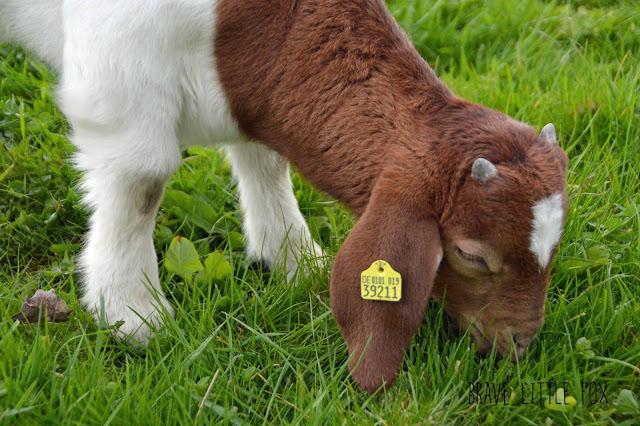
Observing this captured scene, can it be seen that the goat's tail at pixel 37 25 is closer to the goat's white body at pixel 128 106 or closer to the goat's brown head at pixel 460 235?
the goat's white body at pixel 128 106

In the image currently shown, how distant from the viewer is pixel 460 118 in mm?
2811

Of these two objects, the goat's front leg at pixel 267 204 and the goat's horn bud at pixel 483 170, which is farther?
the goat's front leg at pixel 267 204

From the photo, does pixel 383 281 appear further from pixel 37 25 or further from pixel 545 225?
pixel 37 25

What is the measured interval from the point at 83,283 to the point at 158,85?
1.04 meters

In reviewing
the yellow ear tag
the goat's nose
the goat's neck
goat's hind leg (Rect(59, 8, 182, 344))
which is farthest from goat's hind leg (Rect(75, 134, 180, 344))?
the goat's nose

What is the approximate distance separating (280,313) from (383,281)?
874 mm

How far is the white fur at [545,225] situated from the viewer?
2.58 meters

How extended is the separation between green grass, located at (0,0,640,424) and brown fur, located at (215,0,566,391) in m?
0.30

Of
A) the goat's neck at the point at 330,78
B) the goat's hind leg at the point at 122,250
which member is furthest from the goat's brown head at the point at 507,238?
the goat's hind leg at the point at 122,250

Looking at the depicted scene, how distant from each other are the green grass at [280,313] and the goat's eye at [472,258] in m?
0.38

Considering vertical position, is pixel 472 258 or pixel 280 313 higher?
pixel 472 258

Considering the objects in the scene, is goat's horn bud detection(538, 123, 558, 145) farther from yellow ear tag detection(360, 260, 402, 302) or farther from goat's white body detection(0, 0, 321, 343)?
goat's white body detection(0, 0, 321, 343)

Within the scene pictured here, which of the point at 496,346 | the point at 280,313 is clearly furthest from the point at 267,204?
the point at 496,346

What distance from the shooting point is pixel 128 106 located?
Answer: 3.03 metres
